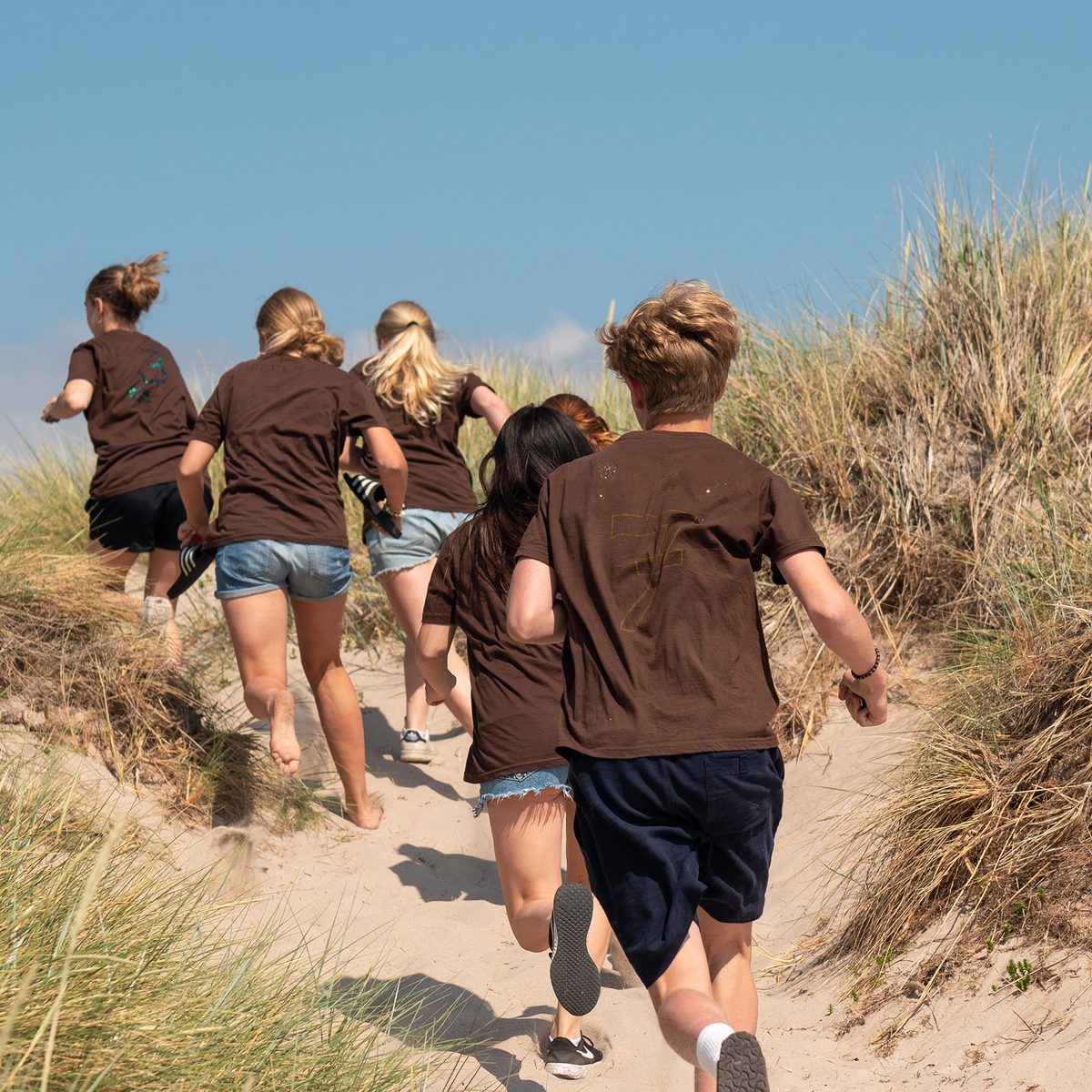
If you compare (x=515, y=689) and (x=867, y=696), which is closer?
(x=867, y=696)

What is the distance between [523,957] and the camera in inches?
149

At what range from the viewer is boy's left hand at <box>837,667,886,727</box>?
7.44ft

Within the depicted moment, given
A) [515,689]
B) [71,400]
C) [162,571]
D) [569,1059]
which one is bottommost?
[569,1059]

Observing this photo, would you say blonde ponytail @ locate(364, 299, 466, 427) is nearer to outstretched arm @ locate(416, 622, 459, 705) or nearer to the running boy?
outstretched arm @ locate(416, 622, 459, 705)

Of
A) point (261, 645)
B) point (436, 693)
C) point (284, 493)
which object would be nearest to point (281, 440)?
point (284, 493)

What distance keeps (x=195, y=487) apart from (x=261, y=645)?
77 cm

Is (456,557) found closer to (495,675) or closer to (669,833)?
(495,675)

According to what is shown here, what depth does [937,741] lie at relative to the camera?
3662 millimetres

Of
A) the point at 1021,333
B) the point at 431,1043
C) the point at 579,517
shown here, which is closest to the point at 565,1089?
the point at 431,1043

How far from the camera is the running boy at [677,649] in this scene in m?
2.16

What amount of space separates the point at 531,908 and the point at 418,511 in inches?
103

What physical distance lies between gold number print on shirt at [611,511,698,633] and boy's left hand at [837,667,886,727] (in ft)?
1.47

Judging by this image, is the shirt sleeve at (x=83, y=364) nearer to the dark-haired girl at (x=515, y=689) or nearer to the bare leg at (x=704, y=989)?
the dark-haired girl at (x=515, y=689)

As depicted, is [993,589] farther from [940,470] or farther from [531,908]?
[531,908]
